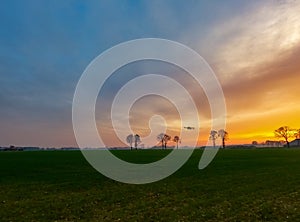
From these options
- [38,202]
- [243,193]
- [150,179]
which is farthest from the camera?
[150,179]

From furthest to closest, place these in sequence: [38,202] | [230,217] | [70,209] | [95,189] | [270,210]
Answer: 1. [95,189]
2. [38,202]
3. [70,209]
4. [270,210]
5. [230,217]

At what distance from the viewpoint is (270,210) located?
21.3 meters

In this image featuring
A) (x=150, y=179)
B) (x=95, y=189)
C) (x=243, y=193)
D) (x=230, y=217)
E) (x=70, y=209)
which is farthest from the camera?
(x=150, y=179)

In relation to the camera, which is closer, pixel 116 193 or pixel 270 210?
pixel 270 210

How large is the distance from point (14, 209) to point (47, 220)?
4707 millimetres

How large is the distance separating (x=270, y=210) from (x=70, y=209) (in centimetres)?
1342

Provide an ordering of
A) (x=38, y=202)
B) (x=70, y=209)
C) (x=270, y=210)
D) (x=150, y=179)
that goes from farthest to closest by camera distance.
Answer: (x=150, y=179) → (x=38, y=202) → (x=70, y=209) → (x=270, y=210)

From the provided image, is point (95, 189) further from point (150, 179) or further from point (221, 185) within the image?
point (221, 185)

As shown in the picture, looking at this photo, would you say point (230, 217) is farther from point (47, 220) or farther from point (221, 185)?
point (221, 185)

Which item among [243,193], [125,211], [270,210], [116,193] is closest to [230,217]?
[270,210]

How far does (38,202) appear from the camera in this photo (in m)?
25.9

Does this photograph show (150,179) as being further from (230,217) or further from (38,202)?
(230,217)

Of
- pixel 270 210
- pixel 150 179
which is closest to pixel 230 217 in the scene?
pixel 270 210

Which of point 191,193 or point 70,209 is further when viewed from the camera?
point 191,193
